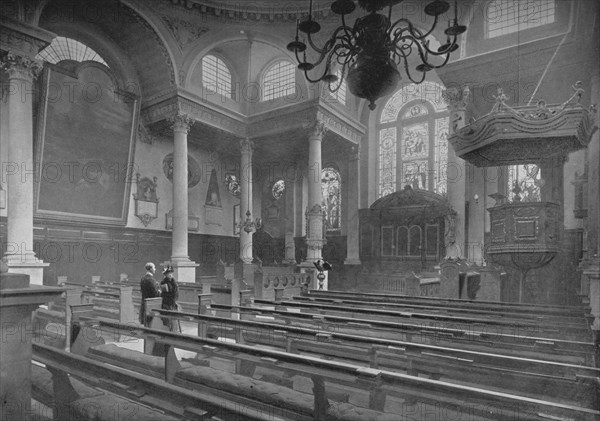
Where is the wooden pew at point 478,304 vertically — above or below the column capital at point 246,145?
below

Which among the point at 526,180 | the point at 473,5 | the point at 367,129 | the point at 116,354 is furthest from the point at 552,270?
the point at 116,354

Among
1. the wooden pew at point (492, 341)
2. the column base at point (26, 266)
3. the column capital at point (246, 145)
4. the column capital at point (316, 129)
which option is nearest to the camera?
the wooden pew at point (492, 341)

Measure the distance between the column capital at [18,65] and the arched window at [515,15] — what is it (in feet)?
39.7

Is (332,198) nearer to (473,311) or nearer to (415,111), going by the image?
(415,111)

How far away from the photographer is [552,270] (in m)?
10.4

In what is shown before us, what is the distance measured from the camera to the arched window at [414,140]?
51.7 feet

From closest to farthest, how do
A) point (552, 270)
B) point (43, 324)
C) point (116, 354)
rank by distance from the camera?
point (116, 354)
point (43, 324)
point (552, 270)

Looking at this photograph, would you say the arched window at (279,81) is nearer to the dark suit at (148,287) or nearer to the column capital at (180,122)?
the column capital at (180,122)

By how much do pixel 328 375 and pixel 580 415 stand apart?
1430 millimetres

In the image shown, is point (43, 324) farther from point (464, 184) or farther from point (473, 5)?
point (473, 5)

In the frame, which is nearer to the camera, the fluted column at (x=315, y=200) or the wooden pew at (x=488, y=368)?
the wooden pew at (x=488, y=368)

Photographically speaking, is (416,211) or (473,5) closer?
(473,5)

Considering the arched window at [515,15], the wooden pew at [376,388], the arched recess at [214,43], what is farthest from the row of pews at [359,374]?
the arched recess at [214,43]

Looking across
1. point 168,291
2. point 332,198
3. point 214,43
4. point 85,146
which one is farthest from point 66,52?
point 332,198
